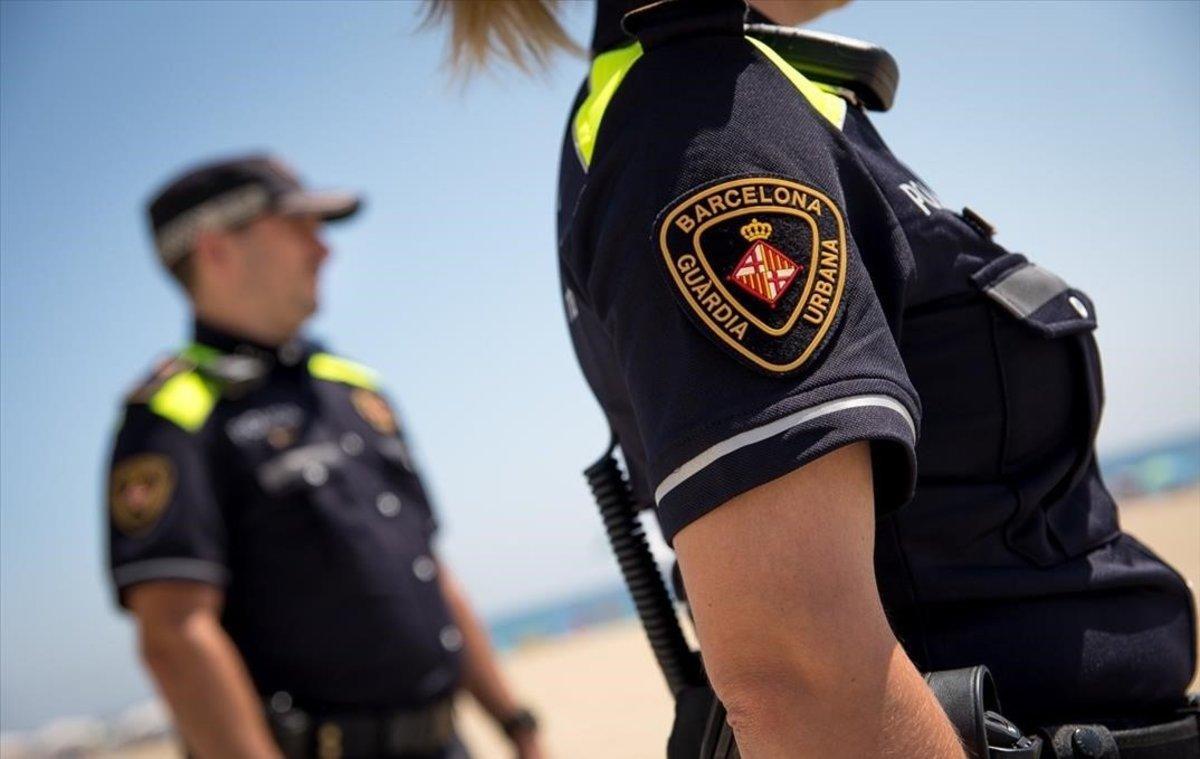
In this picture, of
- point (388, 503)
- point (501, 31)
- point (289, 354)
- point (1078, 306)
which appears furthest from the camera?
point (289, 354)


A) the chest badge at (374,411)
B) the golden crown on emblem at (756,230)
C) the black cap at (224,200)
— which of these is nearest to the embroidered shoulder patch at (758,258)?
the golden crown on emblem at (756,230)

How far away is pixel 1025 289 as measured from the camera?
1.17m

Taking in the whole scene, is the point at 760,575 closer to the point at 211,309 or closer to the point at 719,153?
the point at 719,153

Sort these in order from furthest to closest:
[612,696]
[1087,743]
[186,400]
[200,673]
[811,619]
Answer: [612,696], [186,400], [200,673], [1087,743], [811,619]

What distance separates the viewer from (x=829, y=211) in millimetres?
964

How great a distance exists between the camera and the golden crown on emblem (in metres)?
0.94

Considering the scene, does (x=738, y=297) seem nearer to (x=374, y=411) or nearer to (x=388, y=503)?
(x=388, y=503)

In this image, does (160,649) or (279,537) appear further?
(279,537)

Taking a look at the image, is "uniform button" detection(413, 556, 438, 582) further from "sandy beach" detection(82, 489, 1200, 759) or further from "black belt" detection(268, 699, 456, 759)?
"sandy beach" detection(82, 489, 1200, 759)

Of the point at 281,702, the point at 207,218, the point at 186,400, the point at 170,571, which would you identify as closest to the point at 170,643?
the point at 170,571

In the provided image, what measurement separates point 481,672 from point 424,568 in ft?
1.70

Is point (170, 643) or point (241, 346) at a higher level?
point (241, 346)

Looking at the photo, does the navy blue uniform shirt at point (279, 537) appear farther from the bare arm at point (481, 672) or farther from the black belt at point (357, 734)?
the bare arm at point (481, 672)

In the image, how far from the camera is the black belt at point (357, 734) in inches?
110
